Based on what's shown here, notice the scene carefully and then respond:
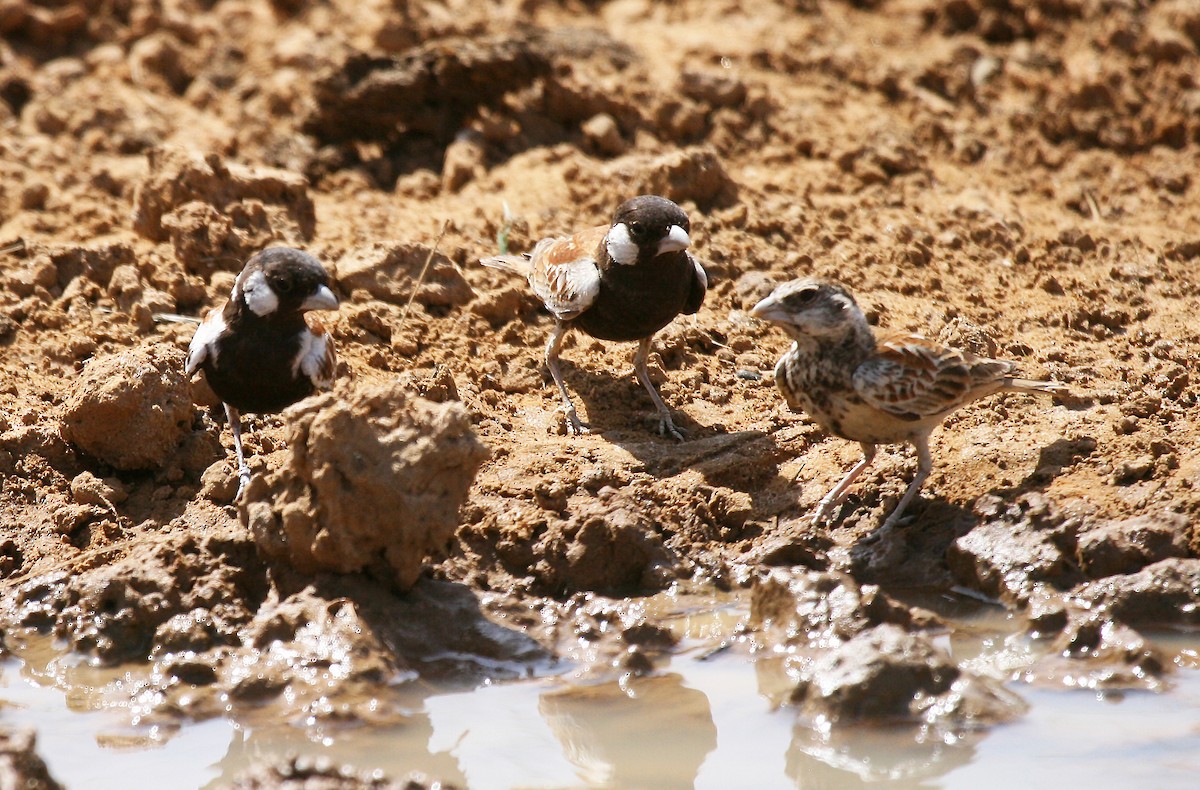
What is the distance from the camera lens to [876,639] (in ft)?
17.4

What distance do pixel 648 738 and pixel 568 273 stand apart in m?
3.27

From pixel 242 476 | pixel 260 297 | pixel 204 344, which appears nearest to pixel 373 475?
pixel 242 476

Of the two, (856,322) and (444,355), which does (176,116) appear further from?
(856,322)

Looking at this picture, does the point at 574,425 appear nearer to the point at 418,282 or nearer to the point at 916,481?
the point at 418,282

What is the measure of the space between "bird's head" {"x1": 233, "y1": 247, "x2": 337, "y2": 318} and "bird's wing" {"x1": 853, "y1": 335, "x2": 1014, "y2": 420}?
263 cm

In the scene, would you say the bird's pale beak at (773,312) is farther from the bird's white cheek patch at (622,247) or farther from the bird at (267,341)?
the bird at (267,341)

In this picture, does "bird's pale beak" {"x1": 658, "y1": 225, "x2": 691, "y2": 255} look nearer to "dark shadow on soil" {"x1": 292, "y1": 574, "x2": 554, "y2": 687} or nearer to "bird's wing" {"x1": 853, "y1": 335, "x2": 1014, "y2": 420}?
"bird's wing" {"x1": 853, "y1": 335, "x2": 1014, "y2": 420}

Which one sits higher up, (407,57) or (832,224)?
(407,57)

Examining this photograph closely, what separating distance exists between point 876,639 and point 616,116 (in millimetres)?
6055

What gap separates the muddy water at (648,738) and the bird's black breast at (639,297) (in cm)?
243

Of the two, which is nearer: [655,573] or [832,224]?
[655,573]

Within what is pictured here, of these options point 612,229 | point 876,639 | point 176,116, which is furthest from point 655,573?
point 176,116

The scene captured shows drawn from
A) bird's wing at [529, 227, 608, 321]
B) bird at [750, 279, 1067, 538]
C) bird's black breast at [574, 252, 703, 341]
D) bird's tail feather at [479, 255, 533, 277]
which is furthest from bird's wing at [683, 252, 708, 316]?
bird at [750, 279, 1067, 538]

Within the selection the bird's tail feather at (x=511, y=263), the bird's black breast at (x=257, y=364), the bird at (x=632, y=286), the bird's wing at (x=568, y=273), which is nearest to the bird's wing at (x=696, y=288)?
the bird at (x=632, y=286)
